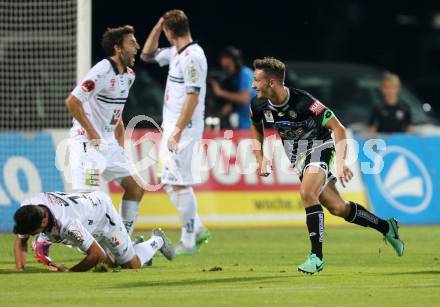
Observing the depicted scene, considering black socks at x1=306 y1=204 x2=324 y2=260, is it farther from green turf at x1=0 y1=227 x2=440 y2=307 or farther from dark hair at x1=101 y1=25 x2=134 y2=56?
dark hair at x1=101 y1=25 x2=134 y2=56

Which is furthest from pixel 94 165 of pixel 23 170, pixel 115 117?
pixel 23 170

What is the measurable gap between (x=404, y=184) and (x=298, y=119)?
6782 mm

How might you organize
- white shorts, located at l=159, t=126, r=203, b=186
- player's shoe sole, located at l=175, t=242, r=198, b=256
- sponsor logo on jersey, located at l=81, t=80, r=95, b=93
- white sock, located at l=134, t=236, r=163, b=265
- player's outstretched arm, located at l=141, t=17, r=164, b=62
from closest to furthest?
white sock, located at l=134, t=236, r=163, b=265
sponsor logo on jersey, located at l=81, t=80, r=95, b=93
player's shoe sole, located at l=175, t=242, r=198, b=256
white shorts, located at l=159, t=126, r=203, b=186
player's outstretched arm, located at l=141, t=17, r=164, b=62

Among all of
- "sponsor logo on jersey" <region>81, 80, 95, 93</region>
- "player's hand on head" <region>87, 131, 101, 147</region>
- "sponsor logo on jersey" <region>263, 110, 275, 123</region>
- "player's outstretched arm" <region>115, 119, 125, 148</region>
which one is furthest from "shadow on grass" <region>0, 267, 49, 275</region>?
"sponsor logo on jersey" <region>263, 110, 275, 123</region>

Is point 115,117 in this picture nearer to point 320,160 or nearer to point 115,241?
point 115,241

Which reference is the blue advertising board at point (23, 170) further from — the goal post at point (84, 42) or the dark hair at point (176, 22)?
the dark hair at point (176, 22)

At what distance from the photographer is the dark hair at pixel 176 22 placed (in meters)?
13.9

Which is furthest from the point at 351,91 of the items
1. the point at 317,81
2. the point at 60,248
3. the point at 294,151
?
the point at 294,151

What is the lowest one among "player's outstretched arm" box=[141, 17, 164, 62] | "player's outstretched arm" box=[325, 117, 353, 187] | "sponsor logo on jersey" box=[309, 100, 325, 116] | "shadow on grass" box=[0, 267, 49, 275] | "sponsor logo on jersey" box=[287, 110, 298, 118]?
"shadow on grass" box=[0, 267, 49, 275]

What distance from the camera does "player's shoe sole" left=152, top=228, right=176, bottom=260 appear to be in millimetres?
12594

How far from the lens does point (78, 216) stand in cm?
1138

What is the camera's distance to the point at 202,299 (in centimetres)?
973

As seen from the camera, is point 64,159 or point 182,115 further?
point 64,159

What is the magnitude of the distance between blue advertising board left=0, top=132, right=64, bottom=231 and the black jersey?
5.85 metres
